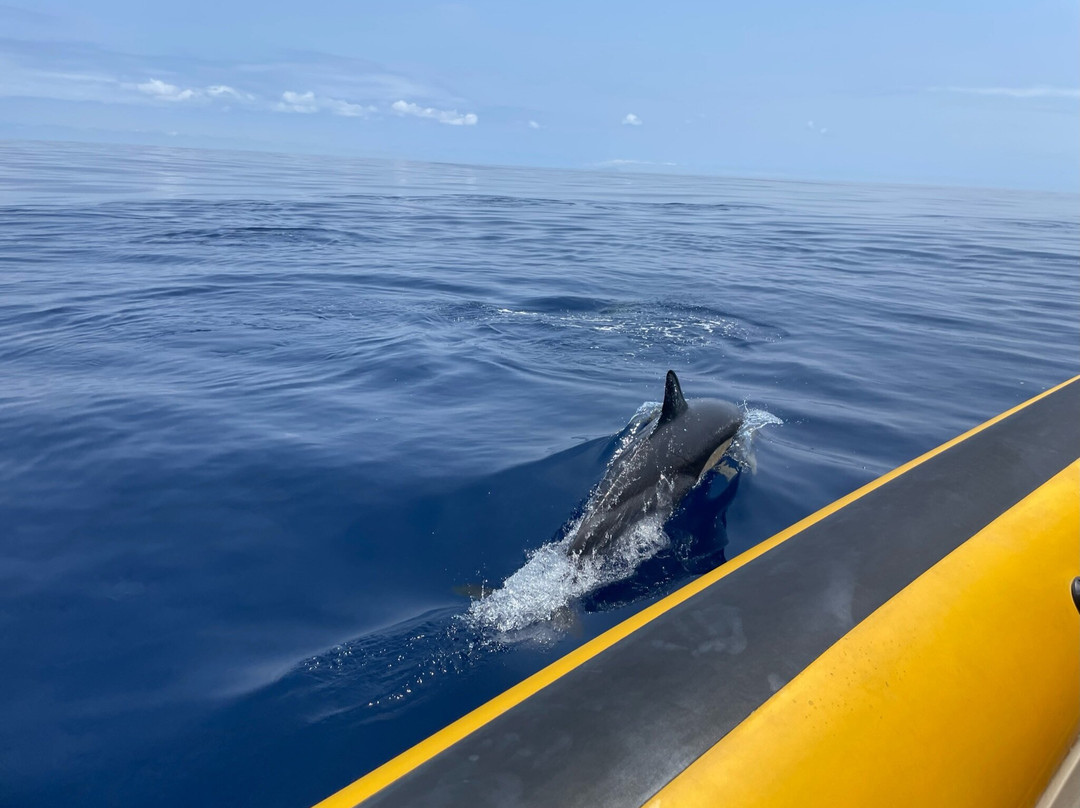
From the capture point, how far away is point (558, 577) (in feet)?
15.4

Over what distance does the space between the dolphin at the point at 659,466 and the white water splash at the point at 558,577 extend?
2.4 inches

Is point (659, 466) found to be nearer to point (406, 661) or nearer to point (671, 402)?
point (671, 402)

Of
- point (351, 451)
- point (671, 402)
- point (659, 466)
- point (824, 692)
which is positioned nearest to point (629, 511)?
point (659, 466)

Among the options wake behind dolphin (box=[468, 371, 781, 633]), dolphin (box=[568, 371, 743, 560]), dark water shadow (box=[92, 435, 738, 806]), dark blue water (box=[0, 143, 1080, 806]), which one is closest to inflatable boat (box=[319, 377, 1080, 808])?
dark water shadow (box=[92, 435, 738, 806])

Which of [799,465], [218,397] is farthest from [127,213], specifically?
[799,465]

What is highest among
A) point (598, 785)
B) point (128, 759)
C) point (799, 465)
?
point (598, 785)

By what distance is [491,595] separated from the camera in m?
4.53

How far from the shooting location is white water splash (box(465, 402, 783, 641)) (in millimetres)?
4309

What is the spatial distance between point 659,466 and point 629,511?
494 millimetres

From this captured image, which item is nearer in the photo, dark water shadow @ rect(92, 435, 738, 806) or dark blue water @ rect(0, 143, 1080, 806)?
dark water shadow @ rect(92, 435, 738, 806)

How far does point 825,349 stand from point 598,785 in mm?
9590

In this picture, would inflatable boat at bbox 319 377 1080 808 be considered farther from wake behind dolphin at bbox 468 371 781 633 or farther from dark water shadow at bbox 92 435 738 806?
wake behind dolphin at bbox 468 371 781 633

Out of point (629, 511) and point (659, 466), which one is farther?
point (659, 466)

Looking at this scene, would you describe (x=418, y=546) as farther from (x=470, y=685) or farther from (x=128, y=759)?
(x=128, y=759)
